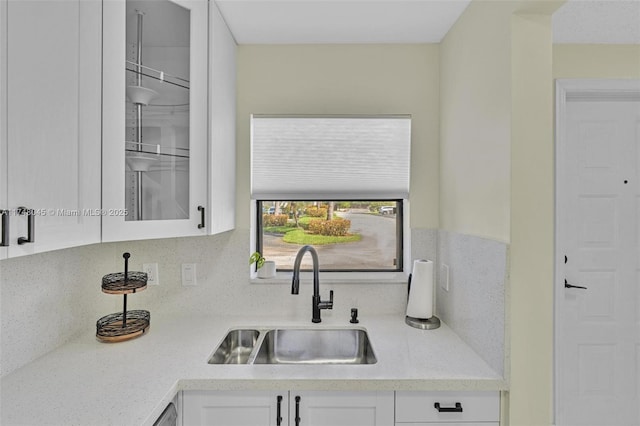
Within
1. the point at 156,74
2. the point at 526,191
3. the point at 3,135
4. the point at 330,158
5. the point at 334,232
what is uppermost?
the point at 156,74

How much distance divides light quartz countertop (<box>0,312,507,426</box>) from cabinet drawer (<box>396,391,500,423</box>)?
5 centimetres

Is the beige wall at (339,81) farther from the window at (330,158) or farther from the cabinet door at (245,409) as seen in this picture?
the cabinet door at (245,409)

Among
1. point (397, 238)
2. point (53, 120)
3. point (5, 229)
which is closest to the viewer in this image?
point (5, 229)

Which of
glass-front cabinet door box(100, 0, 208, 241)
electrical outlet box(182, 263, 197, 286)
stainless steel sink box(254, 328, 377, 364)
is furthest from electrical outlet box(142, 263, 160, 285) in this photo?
stainless steel sink box(254, 328, 377, 364)

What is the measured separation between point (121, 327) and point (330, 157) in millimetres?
1312

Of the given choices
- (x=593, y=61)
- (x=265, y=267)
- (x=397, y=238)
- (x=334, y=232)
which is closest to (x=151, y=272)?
(x=265, y=267)

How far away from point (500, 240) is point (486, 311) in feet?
0.98

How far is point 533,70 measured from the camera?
1253 millimetres

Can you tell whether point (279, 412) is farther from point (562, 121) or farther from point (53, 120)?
point (562, 121)

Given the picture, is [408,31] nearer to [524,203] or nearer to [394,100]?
[394,100]

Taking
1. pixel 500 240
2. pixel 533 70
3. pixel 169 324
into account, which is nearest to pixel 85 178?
pixel 169 324

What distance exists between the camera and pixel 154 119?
1.40 metres

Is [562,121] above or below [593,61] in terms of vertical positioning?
below

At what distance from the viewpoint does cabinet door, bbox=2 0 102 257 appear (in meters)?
0.89
